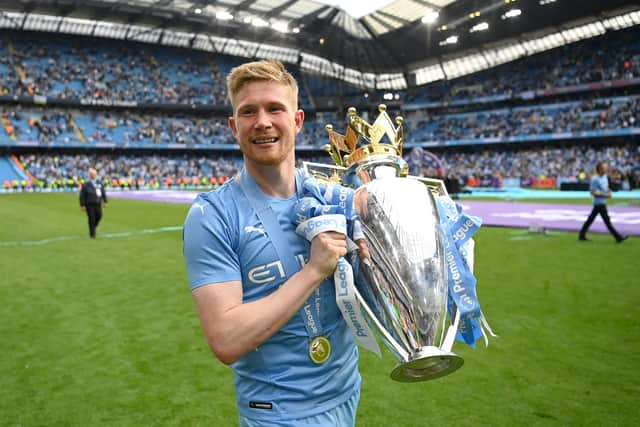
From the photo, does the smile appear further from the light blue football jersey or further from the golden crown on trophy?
the golden crown on trophy

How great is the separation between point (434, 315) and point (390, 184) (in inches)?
20.5

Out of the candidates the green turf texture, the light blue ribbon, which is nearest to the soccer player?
the light blue ribbon

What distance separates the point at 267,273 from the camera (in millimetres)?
1546

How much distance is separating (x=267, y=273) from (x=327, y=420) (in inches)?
21.8

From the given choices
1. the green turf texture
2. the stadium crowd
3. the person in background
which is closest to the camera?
the green turf texture

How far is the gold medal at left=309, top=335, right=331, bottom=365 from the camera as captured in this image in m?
1.59

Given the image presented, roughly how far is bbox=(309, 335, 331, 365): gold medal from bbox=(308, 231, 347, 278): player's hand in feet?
0.98

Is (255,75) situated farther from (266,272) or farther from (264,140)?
(266,272)

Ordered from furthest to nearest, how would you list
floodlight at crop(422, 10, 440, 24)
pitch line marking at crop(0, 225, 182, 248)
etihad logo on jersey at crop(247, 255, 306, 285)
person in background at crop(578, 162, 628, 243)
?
floodlight at crop(422, 10, 440, 24), pitch line marking at crop(0, 225, 182, 248), person in background at crop(578, 162, 628, 243), etihad logo on jersey at crop(247, 255, 306, 285)

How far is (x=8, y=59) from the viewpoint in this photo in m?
51.2

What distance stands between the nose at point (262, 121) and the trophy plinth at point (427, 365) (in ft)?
2.94

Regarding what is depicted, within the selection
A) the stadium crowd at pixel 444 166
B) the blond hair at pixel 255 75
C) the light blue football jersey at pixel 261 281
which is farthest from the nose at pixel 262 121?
the stadium crowd at pixel 444 166

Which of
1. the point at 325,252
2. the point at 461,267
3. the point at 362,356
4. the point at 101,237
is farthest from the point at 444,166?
the point at 325,252

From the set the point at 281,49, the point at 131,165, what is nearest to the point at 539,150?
the point at 281,49
